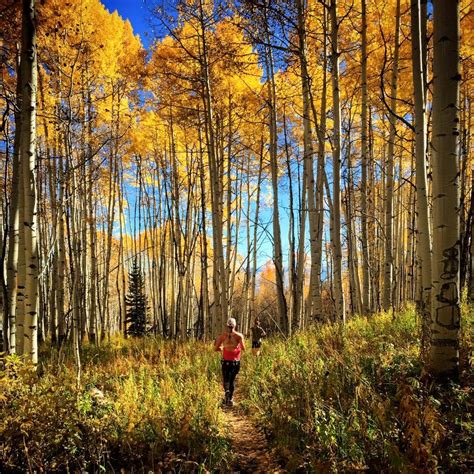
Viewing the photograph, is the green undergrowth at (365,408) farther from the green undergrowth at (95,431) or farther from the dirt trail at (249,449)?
the green undergrowth at (95,431)

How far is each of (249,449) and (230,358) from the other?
2.02 metres

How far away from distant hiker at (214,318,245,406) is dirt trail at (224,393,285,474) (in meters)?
0.65

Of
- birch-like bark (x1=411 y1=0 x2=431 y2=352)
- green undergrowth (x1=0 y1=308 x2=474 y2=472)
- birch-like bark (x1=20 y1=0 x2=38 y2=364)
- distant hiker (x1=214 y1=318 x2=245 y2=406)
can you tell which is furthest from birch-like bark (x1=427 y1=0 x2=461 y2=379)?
birch-like bark (x1=20 y1=0 x2=38 y2=364)

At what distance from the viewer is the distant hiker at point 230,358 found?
18.1 feet

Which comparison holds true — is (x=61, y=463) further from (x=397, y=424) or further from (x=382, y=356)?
(x=382, y=356)

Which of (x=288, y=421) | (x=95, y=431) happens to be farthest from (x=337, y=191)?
(x=95, y=431)

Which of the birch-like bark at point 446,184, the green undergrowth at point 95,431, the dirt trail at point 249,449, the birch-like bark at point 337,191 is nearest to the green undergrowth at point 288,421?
the green undergrowth at point 95,431

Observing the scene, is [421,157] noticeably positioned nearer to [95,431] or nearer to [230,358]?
[230,358]

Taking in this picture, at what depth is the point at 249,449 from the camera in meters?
3.69

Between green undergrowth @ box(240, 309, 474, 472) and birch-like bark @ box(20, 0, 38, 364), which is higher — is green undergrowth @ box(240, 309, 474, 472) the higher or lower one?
the lower one

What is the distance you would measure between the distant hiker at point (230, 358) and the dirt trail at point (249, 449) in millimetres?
647

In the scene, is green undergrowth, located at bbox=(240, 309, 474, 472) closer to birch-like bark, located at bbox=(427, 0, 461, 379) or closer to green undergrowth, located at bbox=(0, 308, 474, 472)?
green undergrowth, located at bbox=(0, 308, 474, 472)

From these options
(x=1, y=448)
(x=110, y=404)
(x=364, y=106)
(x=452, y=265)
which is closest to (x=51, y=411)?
(x=1, y=448)

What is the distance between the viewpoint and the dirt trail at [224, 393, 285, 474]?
10.5ft
